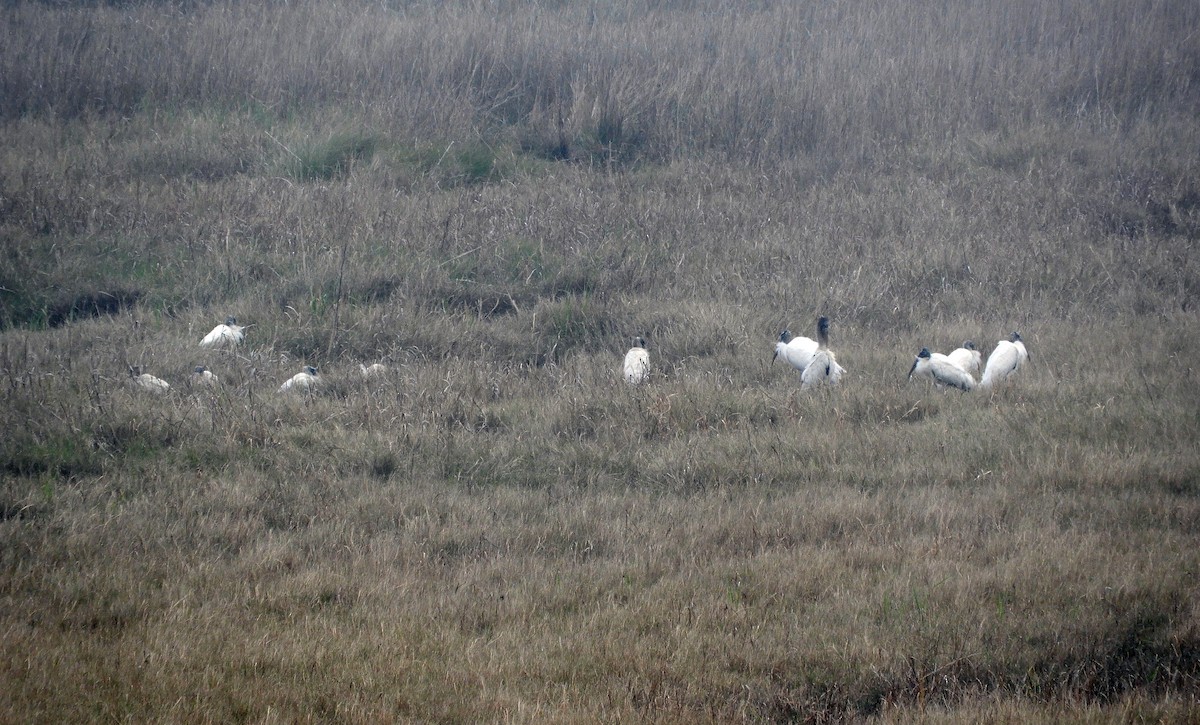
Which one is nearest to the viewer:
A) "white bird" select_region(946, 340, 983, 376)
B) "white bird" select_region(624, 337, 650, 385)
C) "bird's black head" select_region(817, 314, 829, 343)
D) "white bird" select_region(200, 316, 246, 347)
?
"white bird" select_region(624, 337, 650, 385)

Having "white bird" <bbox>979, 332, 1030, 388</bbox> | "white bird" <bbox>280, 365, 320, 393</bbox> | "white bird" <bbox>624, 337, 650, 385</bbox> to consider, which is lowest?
"white bird" <bbox>624, 337, 650, 385</bbox>

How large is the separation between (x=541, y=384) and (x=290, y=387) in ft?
6.54

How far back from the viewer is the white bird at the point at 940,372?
24.4 feet

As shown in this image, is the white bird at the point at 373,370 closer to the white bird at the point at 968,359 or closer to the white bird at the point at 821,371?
the white bird at the point at 821,371

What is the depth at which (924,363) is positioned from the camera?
24.6 feet

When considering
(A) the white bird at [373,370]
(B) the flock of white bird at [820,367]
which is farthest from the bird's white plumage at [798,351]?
(A) the white bird at [373,370]

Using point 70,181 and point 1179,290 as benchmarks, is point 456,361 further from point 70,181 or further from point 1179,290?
point 1179,290

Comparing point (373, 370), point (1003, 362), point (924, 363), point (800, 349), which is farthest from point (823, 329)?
point (373, 370)

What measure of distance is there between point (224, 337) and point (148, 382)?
1.26 meters

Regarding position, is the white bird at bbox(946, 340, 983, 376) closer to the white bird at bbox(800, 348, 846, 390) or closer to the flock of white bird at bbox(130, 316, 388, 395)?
the white bird at bbox(800, 348, 846, 390)

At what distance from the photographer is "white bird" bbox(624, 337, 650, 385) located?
7.62m

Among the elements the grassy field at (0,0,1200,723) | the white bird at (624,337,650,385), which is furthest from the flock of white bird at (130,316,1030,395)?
the grassy field at (0,0,1200,723)

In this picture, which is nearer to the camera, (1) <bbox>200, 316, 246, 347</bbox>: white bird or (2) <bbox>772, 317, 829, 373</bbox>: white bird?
(2) <bbox>772, 317, 829, 373</bbox>: white bird

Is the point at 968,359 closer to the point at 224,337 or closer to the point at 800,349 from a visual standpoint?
the point at 800,349
